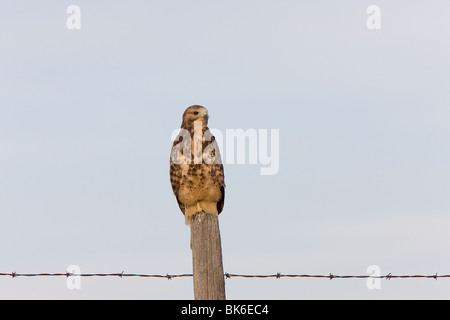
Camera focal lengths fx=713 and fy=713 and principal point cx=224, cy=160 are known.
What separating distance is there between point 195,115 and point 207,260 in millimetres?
3592

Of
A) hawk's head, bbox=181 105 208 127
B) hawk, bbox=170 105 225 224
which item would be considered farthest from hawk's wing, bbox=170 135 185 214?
hawk's head, bbox=181 105 208 127

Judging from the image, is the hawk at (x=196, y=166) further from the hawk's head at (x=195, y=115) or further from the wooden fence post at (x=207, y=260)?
the wooden fence post at (x=207, y=260)

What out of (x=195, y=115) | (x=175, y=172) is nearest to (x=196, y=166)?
(x=175, y=172)

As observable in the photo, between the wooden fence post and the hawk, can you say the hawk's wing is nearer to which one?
the hawk

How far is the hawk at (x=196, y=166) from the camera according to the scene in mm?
8945

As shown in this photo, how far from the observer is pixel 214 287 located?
19.5ft

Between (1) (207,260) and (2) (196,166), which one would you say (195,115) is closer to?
(2) (196,166)

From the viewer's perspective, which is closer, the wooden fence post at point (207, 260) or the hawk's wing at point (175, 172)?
the wooden fence post at point (207, 260)

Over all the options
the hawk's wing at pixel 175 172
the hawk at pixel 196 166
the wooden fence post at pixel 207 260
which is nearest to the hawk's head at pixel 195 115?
the hawk at pixel 196 166

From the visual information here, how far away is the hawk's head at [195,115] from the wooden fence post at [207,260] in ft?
11.0

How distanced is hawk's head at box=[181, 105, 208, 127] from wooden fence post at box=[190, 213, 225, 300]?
3.34 meters

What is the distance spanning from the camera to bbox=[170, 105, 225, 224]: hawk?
8.95 metres

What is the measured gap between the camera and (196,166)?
8961mm
